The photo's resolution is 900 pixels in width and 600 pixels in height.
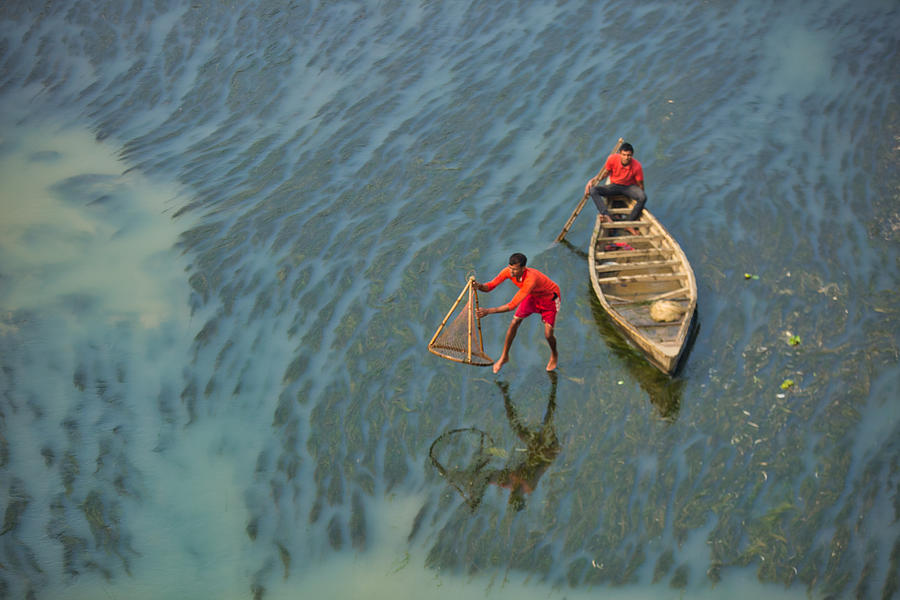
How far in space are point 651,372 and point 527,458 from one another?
233 centimetres

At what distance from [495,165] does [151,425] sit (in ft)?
27.6

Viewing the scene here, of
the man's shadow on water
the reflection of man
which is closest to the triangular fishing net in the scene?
the reflection of man

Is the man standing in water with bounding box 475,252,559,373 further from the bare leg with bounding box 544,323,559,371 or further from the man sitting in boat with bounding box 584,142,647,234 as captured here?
the man sitting in boat with bounding box 584,142,647,234

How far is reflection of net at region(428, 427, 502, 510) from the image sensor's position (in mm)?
10031

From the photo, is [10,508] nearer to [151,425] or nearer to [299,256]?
[151,425]

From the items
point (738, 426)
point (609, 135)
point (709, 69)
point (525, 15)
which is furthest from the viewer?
point (525, 15)

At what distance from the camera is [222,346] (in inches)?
489

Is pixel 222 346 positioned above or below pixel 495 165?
below

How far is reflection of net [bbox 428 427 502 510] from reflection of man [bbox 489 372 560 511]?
0.22 m

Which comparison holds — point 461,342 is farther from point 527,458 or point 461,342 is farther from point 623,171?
point 623,171

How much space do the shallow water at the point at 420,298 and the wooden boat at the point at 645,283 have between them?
471mm

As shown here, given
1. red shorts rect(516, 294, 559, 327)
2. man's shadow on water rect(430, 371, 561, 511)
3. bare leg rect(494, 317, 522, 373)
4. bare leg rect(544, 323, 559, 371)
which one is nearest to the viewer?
man's shadow on water rect(430, 371, 561, 511)

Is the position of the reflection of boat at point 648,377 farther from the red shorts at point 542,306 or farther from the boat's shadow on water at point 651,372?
the red shorts at point 542,306

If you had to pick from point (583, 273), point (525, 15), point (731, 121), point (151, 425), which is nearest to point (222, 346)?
point (151, 425)
